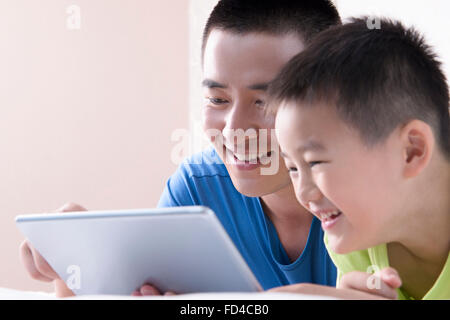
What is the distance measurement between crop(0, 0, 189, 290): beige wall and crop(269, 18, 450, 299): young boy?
2208 mm

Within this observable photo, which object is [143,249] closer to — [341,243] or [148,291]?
[148,291]

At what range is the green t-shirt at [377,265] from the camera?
3.17 feet

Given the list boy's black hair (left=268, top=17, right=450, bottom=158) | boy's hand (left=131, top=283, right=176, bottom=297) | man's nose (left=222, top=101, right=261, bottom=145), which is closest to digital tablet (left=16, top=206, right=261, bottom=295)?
boy's hand (left=131, top=283, right=176, bottom=297)

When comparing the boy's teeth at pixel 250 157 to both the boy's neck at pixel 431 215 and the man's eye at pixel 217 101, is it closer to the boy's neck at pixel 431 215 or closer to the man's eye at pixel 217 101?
the man's eye at pixel 217 101

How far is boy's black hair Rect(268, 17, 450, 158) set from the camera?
0.95 meters

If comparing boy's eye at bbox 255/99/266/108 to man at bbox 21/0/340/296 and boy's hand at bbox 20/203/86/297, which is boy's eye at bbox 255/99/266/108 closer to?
man at bbox 21/0/340/296

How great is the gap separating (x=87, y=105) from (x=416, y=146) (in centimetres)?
239

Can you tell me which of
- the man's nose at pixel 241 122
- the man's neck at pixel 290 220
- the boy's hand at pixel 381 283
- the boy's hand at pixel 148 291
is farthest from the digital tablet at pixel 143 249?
the man's neck at pixel 290 220

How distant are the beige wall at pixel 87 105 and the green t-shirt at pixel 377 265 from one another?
2.13m

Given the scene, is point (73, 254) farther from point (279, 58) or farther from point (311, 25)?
point (311, 25)

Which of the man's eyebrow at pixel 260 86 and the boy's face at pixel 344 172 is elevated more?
the man's eyebrow at pixel 260 86

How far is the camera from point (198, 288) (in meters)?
0.91

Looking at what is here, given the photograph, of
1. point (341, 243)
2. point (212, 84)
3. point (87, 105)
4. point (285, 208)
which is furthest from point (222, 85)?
point (87, 105)

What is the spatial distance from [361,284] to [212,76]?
596 millimetres
